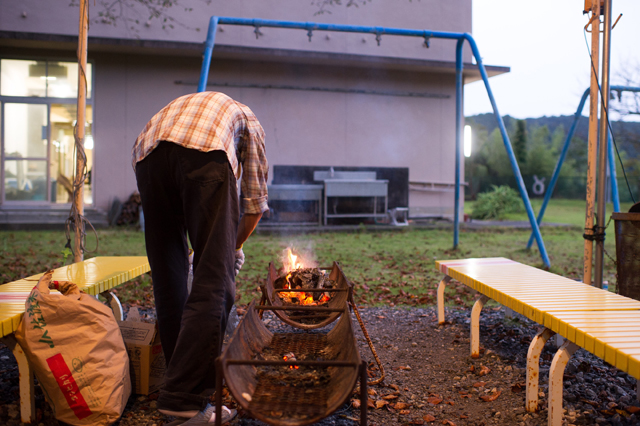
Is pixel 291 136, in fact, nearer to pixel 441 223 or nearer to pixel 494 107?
pixel 441 223

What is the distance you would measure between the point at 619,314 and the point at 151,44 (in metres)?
12.5

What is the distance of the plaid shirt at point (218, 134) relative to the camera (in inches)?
82.6

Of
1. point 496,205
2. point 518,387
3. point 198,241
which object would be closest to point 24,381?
point 198,241

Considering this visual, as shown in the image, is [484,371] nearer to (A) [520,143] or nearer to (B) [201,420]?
(B) [201,420]

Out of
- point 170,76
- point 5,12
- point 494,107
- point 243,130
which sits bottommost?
Answer: point 243,130

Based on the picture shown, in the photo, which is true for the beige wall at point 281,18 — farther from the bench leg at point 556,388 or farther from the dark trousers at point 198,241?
the bench leg at point 556,388

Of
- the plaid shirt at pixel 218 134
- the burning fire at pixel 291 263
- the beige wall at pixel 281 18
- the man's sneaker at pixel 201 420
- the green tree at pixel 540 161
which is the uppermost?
the beige wall at pixel 281 18

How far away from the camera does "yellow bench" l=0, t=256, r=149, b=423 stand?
7.13 ft

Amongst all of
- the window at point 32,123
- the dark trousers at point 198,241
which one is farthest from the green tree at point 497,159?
the dark trousers at point 198,241

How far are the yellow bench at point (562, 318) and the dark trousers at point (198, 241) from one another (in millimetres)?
1596

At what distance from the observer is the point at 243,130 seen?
2344 millimetres

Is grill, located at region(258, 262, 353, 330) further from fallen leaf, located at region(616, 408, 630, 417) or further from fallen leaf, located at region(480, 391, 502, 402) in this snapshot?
fallen leaf, located at region(616, 408, 630, 417)

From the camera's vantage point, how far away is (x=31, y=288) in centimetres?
277

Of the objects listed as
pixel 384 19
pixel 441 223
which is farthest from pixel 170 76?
pixel 441 223
